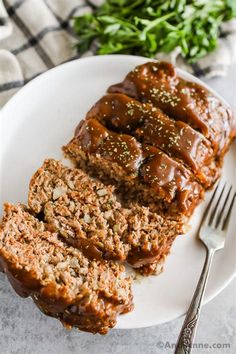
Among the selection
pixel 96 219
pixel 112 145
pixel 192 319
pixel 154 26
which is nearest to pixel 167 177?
pixel 112 145

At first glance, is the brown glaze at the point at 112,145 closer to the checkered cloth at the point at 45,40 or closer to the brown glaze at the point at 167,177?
the brown glaze at the point at 167,177

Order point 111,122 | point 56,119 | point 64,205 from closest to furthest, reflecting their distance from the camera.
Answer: point 64,205 < point 111,122 < point 56,119

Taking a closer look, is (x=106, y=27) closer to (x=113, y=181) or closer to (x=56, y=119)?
(x=56, y=119)

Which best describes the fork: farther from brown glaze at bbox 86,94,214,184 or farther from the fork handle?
brown glaze at bbox 86,94,214,184

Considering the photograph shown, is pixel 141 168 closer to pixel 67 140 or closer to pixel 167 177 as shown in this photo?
pixel 167 177

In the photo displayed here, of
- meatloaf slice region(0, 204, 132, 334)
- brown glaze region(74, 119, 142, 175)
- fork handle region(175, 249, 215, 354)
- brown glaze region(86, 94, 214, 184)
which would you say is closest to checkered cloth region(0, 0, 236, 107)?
brown glaze region(86, 94, 214, 184)

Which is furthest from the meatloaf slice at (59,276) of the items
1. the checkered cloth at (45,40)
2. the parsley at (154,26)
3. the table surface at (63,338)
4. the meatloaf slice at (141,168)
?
the parsley at (154,26)

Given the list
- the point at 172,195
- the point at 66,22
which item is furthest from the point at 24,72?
the point at 172,195
